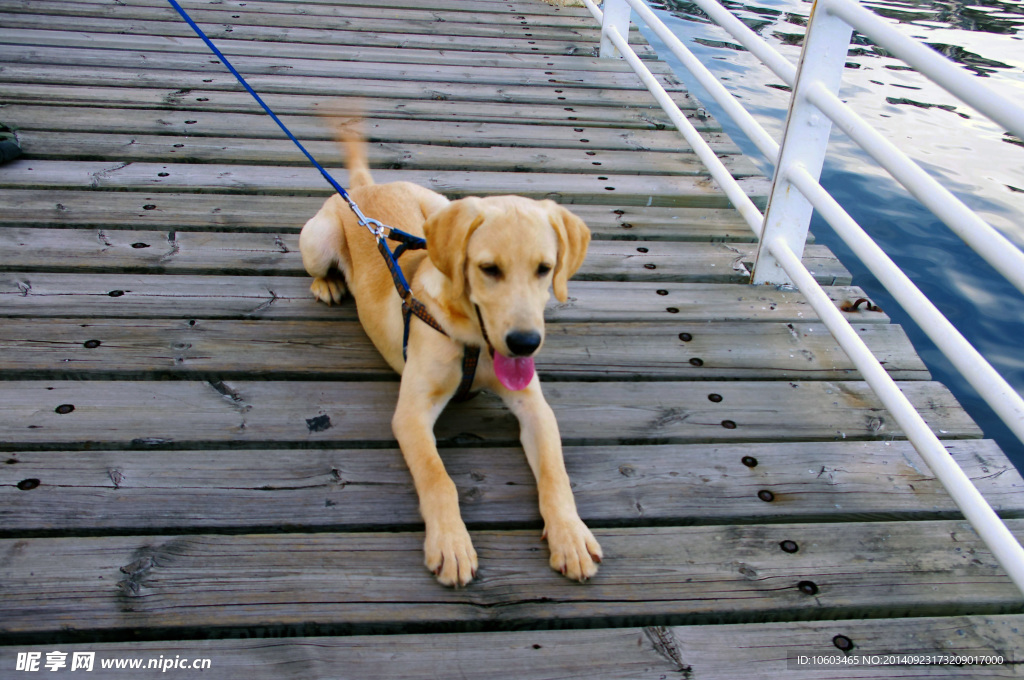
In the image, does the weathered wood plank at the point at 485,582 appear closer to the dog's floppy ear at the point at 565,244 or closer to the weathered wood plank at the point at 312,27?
the dog's floppy ear at the point at 565,244

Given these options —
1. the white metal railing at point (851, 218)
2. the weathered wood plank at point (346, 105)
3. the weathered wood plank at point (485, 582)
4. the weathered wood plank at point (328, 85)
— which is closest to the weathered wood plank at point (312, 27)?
the weathered wood plank at point (328, 85)

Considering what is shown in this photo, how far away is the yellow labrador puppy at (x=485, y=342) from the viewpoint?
5.63 feet

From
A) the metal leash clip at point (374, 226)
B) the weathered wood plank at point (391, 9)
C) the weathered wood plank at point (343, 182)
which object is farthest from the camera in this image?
the weathered wood plank at point (391, 9)

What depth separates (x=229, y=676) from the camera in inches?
55.3

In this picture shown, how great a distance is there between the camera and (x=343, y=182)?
3.54m

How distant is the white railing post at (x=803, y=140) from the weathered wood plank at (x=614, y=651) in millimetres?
1649

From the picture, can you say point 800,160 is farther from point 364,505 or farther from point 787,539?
point 364,505

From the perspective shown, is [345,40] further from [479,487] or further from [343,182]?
[479,487]

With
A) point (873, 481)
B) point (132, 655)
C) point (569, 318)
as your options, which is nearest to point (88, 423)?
point (132, 655)

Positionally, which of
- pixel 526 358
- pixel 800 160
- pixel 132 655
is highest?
pixel 800 160

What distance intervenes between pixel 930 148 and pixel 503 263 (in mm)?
4832

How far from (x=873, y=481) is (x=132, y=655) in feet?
6.31

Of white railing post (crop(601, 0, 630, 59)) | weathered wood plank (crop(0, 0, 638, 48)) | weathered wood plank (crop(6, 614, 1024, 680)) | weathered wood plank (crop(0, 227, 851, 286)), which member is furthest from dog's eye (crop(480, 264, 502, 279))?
white railing post (crop(601, 0, 630, 59))

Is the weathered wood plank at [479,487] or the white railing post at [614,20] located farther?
the white railing post at [614,20]
